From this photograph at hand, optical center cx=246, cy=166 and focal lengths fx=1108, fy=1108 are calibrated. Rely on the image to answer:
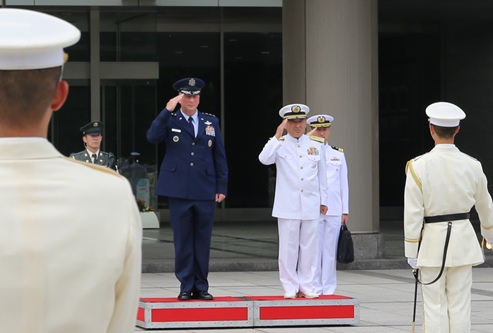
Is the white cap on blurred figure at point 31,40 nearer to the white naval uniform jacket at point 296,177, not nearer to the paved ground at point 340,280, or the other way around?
the paved ground at point 340,280

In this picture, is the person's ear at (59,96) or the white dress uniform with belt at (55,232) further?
the person's ear at (59,96)

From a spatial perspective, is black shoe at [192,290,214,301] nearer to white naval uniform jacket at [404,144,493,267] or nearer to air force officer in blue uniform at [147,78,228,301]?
air force officer in blue uniform at [147,78,228,301]

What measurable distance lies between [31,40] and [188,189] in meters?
7.92

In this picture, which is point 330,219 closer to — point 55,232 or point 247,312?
point 247,312

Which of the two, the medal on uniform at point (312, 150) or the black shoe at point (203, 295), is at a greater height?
the medal on uniform at point (312, 150)

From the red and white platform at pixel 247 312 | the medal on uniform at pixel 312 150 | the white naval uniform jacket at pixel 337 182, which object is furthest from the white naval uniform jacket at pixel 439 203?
the white naval uniform jacket at pixel 337 182

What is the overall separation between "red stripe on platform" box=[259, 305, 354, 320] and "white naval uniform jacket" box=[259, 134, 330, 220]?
0.91 meters

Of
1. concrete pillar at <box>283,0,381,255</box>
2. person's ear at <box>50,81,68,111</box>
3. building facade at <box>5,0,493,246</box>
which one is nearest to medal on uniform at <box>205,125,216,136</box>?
concrete pillar at <box>283,0,381,255</box>

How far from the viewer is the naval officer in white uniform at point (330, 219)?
1124 cm

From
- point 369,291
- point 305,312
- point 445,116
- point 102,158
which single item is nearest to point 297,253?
point 305,312

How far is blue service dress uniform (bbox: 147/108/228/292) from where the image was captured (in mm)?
10141

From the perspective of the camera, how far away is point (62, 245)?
7.20 ft

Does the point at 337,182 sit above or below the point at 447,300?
above

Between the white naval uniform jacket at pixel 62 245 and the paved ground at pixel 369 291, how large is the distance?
755 cm
